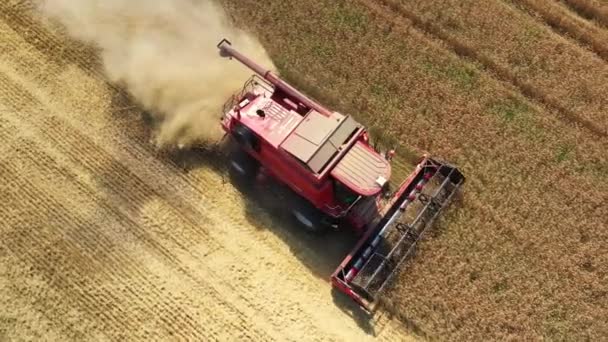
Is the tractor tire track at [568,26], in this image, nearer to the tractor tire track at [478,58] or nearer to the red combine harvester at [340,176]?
the tractor tire track at [478,58]

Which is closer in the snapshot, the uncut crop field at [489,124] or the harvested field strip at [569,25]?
the uncut crop field at [489,124]

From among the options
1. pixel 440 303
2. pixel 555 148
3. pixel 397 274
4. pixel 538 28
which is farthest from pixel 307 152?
pixel 538 28

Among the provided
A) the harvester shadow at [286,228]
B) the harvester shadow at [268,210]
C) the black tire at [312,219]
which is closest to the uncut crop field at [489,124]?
the harvester shadow at [286,228]

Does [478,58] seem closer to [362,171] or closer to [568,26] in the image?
[568,26]

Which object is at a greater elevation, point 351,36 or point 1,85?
point 351,36

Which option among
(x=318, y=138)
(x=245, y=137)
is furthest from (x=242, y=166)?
(x=318, y=138)

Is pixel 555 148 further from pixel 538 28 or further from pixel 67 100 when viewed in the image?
pixel 67 100
